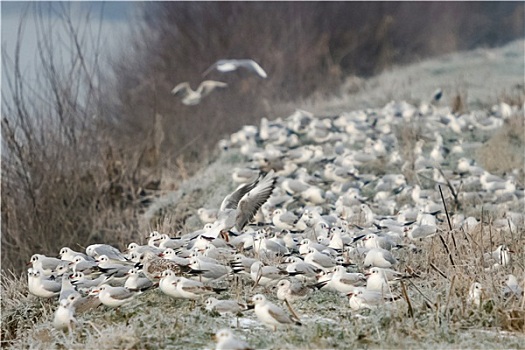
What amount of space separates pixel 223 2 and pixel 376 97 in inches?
312

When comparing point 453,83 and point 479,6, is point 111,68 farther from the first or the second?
point 479,6

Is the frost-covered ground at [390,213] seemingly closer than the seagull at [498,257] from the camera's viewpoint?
Yes

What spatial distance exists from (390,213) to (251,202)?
2824mm

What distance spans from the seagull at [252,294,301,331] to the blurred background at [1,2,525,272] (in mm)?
6522

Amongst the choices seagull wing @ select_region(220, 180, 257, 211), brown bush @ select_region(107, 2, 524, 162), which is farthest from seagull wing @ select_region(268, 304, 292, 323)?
brown bush @ select_region(107, 2, 524, 162)

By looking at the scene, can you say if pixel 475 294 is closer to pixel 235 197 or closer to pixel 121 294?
pixel 121 294

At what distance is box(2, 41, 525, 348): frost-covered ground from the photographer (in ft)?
19.7

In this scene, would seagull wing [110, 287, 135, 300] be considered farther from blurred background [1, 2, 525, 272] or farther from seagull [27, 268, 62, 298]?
blurred background [1, 2, 525, 272]

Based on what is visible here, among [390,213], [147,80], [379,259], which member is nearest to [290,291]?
[379,259]

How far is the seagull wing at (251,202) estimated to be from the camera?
900 cm

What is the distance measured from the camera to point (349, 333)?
5.93m

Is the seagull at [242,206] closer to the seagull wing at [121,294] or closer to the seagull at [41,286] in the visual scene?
the seagull at [41,286]

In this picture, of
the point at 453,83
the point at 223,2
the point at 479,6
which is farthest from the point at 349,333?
the point at 479,6

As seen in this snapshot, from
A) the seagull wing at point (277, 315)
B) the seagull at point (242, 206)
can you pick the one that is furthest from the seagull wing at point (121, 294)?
the seagull at point (242, 206)
